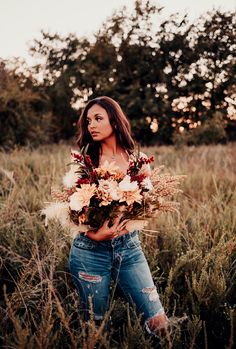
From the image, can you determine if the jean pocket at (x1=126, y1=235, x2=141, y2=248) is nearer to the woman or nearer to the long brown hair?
the woman

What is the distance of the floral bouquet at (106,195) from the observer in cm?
210

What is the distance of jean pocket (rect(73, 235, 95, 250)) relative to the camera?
89.0 inches

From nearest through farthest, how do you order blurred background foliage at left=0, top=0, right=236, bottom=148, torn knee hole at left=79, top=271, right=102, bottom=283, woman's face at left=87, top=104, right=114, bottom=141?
torn knee hole at left=79, top=271, right=102, bottom=283 → woman's face at left=87, top=104, right=114, bottom=141 → blurred background foliage at left=0, top=0, right=236, bottom=148

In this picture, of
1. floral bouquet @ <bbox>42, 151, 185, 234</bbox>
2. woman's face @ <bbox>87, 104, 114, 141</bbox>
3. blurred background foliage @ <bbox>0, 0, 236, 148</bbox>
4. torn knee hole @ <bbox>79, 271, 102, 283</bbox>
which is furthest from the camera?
blurred background foliage @ <bbox>0, 0, 236, 148</bbox>

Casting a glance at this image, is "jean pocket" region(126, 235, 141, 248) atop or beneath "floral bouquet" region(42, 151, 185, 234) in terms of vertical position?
beneath

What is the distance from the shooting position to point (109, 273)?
2.27m

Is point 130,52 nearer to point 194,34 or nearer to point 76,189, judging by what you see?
point 194,34

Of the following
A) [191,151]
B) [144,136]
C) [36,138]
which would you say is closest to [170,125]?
[144,136]

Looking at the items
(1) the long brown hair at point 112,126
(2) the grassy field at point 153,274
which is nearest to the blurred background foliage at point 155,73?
(2) the grassy field at point 153,274

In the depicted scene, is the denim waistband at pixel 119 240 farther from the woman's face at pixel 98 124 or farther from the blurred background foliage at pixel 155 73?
the blurred background foliage at pixel 155 73

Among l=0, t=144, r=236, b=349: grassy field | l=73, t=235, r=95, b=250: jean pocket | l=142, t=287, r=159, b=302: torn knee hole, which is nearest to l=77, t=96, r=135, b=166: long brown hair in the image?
l=73, t=235, r=95, b=250: jean pocket

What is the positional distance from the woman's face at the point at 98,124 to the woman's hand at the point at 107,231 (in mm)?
666

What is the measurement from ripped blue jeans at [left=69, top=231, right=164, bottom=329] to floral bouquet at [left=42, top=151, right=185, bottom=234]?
128 millimetres

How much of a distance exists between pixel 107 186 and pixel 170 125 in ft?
70.8
